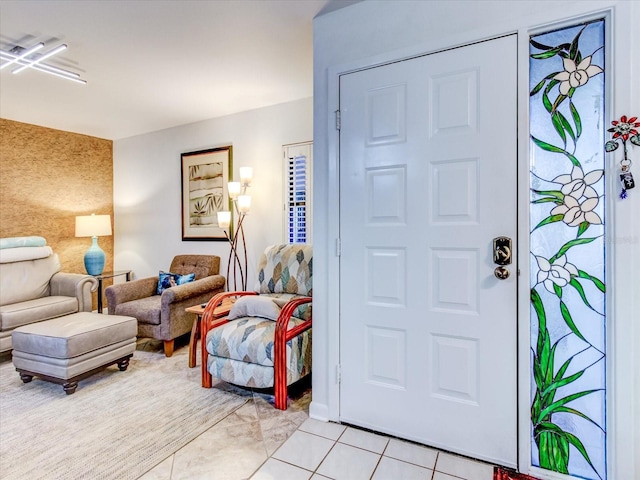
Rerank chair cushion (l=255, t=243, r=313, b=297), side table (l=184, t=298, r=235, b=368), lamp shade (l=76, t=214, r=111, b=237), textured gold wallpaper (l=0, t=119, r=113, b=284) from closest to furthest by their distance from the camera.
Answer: side table (l=184, t=298, r=235, b=368)
chair cushion (l=255, t=243, r=313, b=297)
textured gold wallpaper (l=0, t=119, r=113, b=284)
lamp shade (l=76, t=214, r=111, b=237)

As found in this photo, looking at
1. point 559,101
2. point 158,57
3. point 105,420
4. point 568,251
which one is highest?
point 158,57

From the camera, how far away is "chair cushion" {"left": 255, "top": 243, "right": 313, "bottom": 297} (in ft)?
10.0

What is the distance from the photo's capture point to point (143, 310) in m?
3.27

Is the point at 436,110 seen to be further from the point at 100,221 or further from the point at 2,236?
the point at 2,236

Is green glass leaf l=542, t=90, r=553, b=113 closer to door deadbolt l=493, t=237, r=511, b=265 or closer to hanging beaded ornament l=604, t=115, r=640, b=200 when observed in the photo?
hanging beaded ornament l=604, t=115, r=640, b=200

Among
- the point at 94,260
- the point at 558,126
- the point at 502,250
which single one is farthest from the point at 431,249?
the point at 94,260

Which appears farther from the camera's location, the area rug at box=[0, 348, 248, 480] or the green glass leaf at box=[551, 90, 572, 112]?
the area rug at box=[0, 348, 248, 480]

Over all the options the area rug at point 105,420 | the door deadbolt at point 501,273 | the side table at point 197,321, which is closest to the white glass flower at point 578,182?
the door deadbolt at point 501,273

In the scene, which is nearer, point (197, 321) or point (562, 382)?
point (562, 382)

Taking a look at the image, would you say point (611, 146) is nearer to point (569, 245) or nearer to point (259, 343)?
point (569, 245)

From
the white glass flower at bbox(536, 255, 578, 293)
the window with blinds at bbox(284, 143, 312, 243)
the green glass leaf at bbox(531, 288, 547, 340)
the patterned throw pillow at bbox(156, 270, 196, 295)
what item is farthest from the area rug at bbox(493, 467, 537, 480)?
the patterned throw pillow at bbox(156, 270, 196, 295)

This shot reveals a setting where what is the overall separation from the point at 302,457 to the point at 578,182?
1866 millimetres

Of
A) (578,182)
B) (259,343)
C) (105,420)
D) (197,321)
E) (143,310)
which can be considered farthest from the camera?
(143,310)

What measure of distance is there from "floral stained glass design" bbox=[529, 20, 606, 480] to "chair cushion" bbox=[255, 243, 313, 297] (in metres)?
1.81
